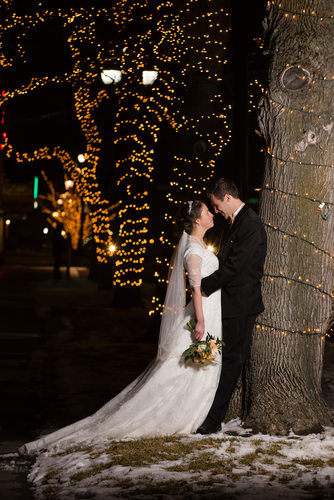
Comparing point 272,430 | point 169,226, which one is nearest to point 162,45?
point 169,226

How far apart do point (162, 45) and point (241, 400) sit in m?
9.28

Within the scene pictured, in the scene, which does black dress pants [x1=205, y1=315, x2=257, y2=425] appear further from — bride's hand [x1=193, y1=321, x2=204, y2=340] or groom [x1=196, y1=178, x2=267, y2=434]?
bride's hand [x1=193, y1=321, x2=204, y2=340]

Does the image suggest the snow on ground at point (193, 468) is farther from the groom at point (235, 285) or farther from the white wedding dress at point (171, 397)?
the groom at point (235, 285)

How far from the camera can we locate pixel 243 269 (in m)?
8.38

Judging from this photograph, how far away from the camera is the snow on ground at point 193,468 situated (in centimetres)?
659

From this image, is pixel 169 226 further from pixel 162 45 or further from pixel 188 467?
pixel 188 467

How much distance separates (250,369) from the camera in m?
8.70

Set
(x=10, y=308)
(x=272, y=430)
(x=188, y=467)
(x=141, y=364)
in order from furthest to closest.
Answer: (x=10, y=308)
(x=141, y=364)
(x=272, y=430)
(x=188, y=467)

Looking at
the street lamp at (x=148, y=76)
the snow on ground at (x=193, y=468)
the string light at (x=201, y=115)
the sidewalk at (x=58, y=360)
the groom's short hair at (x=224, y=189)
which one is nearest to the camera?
the snow on ground at (x=193, y=468)

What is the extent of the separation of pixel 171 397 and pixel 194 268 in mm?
1165

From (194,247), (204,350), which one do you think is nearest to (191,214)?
(194,247)

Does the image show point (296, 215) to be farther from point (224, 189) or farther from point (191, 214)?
point (191, 214)

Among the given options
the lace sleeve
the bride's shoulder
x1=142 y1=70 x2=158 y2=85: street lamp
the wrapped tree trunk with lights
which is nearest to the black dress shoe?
the wrapped tree trunk with lights

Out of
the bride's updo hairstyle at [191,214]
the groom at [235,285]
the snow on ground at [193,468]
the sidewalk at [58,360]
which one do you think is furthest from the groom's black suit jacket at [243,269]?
the sidewalk at [58,360]
